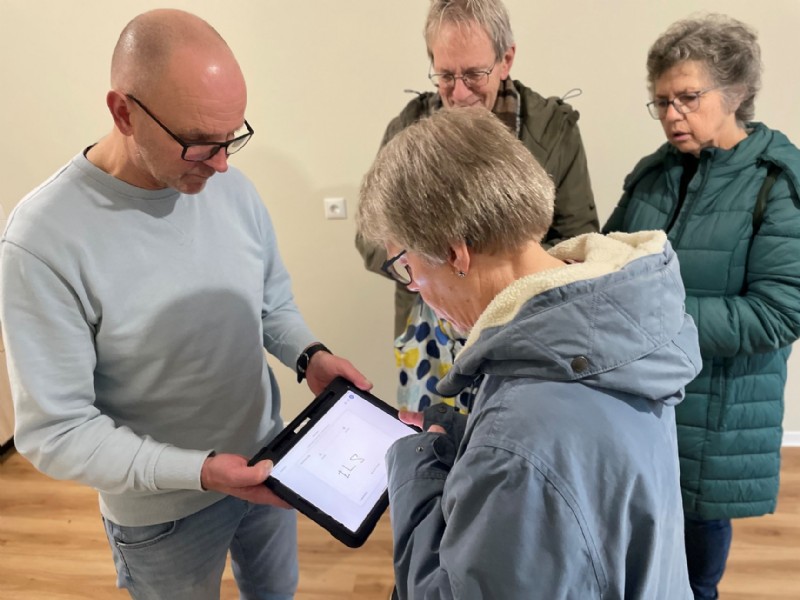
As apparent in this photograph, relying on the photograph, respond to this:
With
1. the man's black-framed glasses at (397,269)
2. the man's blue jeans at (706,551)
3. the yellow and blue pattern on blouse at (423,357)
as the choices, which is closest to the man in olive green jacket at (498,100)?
the yellow and blue pattern on blouse at (423,357)

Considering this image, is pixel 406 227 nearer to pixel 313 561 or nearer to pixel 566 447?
pixel 566 447

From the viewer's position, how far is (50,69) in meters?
2.11

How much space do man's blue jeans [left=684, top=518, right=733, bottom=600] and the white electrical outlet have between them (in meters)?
1.49

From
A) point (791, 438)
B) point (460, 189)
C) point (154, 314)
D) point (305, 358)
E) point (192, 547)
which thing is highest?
point (460, 189)

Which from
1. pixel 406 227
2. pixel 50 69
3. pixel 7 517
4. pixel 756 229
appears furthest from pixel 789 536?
pixel 50 69

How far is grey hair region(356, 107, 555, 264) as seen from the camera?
2.36ft

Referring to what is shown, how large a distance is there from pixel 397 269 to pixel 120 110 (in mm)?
535

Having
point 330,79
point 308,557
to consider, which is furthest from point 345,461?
point 330,79

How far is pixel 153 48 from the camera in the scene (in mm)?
933

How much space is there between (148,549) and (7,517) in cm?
159

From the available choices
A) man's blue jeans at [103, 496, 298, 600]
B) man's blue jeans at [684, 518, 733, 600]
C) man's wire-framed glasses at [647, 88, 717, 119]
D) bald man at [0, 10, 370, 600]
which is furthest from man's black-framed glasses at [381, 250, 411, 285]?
man's blue jeans at [684, 518, 733, 600]

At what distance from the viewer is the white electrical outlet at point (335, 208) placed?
2.20 m

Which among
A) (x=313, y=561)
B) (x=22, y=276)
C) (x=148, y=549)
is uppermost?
(x=22, y=276)

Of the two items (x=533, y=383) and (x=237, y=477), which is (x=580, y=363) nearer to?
(x=533, y=383)
